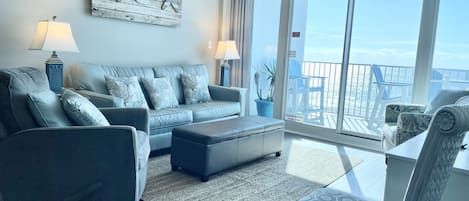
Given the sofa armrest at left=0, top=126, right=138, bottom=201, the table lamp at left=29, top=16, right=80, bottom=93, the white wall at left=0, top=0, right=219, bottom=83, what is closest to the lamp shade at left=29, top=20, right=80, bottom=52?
the table lamp at left=29, top=16, right=80, bottom=93

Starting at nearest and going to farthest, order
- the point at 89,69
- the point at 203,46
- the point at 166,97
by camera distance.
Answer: the point at 89,69, the point at 166,97, the point at 203,46

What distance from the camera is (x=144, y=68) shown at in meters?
4.05

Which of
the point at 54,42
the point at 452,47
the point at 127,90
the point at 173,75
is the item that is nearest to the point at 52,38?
the point at 54,42

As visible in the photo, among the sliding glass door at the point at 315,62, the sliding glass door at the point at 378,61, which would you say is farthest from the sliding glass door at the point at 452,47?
the sliding glass door at the point at 315,62

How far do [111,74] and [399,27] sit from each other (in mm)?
3367

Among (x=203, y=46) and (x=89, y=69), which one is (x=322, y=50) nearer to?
(x=203, y=46)

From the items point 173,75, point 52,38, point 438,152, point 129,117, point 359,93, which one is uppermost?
point 52,38

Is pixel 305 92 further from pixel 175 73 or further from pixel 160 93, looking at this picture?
pixel 160 93

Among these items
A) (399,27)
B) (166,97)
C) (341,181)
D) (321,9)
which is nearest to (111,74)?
(166,97)

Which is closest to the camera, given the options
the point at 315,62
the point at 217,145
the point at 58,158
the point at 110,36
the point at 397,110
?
the point at 58,158

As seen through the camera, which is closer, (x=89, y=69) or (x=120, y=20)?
(x=89, y=69)

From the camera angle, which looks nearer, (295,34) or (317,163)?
(317,163)

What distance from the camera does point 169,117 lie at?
348cm

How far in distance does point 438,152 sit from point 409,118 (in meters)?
2.50
